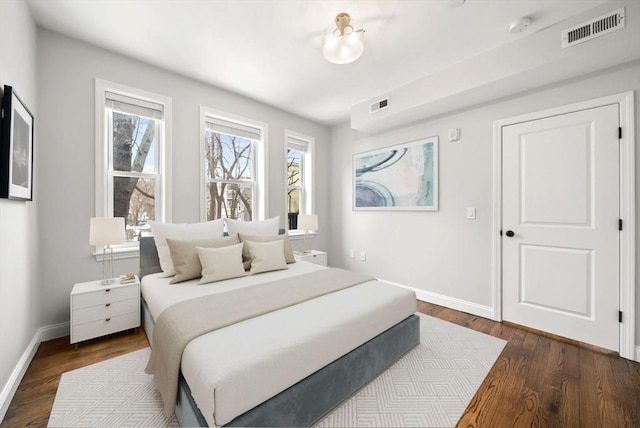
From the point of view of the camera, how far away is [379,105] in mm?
3330

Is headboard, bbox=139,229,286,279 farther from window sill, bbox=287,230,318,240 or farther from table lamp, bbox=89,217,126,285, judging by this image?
window sill, bbox=287,230,318,240

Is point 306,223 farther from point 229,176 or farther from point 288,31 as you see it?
point 288,31

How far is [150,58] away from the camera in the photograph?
264 cm

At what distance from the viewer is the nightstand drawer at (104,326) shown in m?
2.11

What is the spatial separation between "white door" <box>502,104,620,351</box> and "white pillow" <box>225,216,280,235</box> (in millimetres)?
2531

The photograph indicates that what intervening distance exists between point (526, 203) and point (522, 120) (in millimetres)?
824

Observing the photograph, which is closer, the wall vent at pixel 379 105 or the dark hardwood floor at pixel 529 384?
the dark hardwood floor at pixel 529 384

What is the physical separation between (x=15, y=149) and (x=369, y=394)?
273cm

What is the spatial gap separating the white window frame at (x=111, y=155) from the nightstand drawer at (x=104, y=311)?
552 millimetres

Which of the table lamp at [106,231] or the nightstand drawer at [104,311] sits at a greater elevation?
the table lamp at [106,231]

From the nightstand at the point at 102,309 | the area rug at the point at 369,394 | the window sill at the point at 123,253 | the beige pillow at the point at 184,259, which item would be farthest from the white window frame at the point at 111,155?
the area rug at the point at 369,394

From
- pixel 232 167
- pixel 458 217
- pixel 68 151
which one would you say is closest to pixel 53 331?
pixel 68 151

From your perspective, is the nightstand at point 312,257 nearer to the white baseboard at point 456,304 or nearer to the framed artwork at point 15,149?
the white baseboard at point 456,304

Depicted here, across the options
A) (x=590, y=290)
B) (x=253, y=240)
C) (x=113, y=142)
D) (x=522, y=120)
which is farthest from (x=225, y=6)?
(x=590, y=290)
